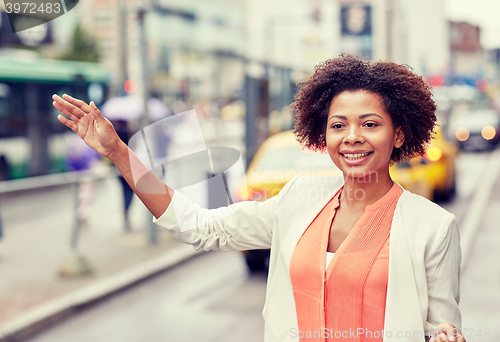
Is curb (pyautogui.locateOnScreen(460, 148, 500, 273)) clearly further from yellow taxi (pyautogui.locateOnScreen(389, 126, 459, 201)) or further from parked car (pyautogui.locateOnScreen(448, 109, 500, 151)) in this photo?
parked car (pyautogui.locateOnScreen(448, 109, 500, 151))

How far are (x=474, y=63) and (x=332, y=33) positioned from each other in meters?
88.3

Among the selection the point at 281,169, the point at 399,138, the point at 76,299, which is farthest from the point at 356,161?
the point at 281,169

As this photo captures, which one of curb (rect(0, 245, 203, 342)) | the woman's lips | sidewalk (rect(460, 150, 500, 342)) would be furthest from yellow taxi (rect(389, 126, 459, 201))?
the woman's lips

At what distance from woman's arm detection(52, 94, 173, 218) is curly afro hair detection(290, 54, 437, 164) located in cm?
56

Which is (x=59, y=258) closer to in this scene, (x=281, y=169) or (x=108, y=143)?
(x=281, y=169)

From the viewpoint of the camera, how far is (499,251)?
7.31 metres

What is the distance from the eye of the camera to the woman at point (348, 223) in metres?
1.66

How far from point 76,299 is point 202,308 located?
3.87ft

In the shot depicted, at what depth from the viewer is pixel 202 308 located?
17.8ft

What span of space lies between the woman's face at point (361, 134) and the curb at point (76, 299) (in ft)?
12.6

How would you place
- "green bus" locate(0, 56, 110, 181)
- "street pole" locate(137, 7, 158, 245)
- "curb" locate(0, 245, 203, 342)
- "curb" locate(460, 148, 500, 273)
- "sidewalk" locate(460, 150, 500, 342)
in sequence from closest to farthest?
"sidewalk" locate(460, 150, 500, 342) → "curb" locate(0, 245, 203, 342) → "curb" locate(460, 148, 500, 273) → "street pole" locate(137, 7, 158, 245) → "green bus" locate(0, 56, 110, 181)

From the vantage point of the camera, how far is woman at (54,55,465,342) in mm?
1661

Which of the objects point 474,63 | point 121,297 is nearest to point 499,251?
point 121,297

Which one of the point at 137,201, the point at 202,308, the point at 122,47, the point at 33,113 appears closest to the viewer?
the point at 202,308
